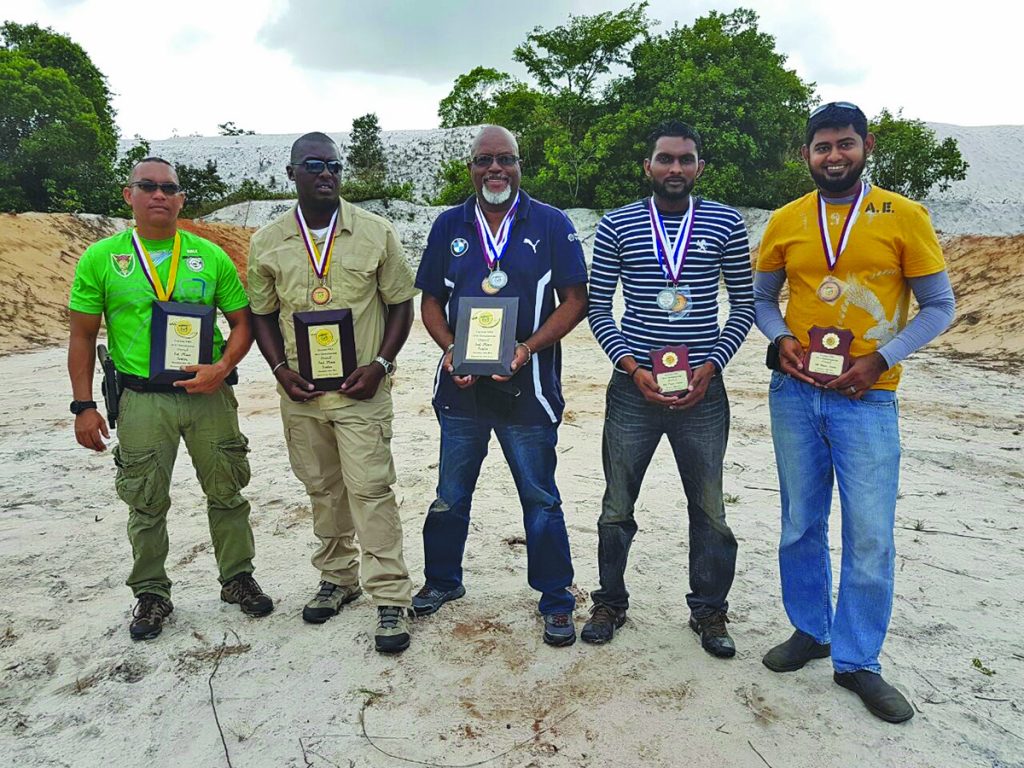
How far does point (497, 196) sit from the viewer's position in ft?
10.4

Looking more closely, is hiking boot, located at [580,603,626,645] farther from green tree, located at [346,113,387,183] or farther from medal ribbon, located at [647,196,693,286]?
green tree, located at [346,113,387,183]

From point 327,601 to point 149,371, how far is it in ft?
4.59

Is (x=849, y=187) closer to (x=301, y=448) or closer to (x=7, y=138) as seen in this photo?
(x=301, y=448)

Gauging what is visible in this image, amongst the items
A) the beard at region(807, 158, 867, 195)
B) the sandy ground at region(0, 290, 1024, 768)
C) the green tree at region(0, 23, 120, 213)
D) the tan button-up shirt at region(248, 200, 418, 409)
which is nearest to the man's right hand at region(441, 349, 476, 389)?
the tan button-up shirt at region(248, 200, 418, 409)

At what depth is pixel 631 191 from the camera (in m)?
23.6

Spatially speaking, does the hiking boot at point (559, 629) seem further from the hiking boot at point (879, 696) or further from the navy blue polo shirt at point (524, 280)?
the hiking boot at point (879, 696)

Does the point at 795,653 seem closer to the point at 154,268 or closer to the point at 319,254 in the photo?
the point at 319,254

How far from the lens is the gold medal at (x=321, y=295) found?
3.19 m

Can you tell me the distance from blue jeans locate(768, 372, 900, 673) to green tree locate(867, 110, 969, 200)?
70.0 ft

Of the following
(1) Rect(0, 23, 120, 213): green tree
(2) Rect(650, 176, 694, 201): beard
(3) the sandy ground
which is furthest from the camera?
(1) Rect(0, 23, 120, 213): green tree

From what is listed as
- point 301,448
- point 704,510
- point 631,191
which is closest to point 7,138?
point 631,191

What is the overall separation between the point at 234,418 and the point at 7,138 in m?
23.3

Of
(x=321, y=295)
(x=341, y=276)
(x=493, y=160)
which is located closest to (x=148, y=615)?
(x=321, y=295)

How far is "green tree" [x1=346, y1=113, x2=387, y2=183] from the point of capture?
35312mm
